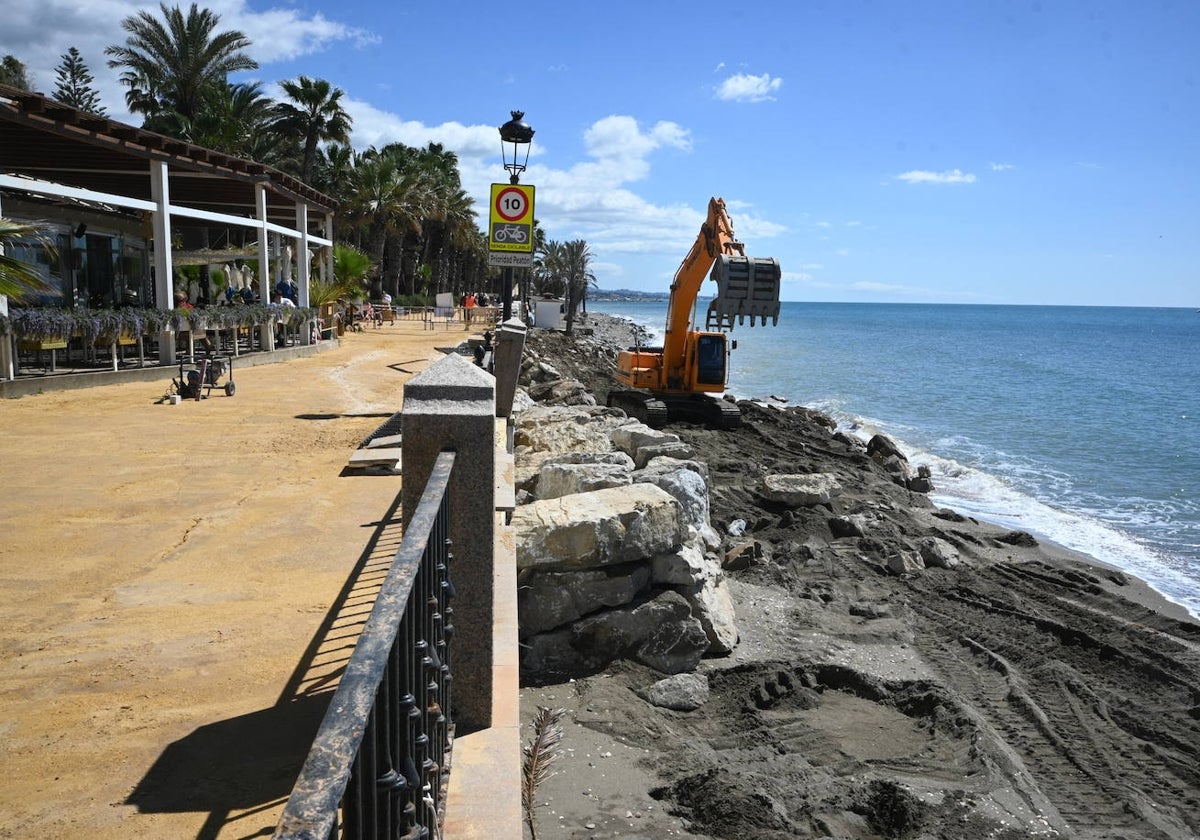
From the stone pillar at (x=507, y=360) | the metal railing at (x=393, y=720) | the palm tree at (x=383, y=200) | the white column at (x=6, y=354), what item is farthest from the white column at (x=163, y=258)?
the palm tree at (x=383, y=200)

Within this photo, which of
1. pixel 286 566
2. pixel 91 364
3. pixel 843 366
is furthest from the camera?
pixel 843 366

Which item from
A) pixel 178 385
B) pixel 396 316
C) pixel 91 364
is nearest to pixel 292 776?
pixel 178 385

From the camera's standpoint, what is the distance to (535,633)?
281 inches

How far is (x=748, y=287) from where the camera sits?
1605 cm

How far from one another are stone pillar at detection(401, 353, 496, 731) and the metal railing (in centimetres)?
18

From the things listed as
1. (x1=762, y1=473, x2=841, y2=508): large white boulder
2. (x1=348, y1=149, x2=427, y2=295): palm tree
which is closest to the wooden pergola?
(x1=762, y1=473, x2=841, y2=508): large white boulder

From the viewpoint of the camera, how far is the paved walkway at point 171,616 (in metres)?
3.34

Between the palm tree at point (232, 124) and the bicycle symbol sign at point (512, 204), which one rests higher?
the palm tree at point (232, 124)

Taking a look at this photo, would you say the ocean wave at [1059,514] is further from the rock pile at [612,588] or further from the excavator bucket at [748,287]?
the rock pile at [612,588]

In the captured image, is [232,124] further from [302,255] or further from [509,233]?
[509,233]

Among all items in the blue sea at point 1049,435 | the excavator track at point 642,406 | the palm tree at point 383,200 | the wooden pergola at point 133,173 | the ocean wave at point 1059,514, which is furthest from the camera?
the palm tree at point 383,200

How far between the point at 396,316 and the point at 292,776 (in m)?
42.8

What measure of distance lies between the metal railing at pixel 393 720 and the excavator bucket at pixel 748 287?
1298cm

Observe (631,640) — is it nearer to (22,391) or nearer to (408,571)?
(408,571)
